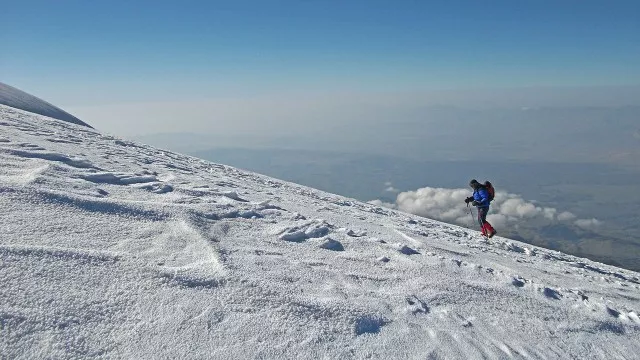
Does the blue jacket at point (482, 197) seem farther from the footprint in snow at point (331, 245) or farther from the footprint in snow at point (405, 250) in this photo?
the footprint in snow at point (331, 245)

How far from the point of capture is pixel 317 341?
445 cm

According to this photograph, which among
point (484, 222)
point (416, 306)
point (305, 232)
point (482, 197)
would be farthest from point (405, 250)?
point (484, 222)

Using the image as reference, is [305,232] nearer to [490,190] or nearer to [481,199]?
[481,199]

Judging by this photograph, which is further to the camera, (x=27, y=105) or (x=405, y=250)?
(x=27, y=105)

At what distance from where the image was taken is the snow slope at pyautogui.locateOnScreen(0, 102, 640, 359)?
13.7ft

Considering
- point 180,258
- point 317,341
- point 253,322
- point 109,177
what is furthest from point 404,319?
point 109,177

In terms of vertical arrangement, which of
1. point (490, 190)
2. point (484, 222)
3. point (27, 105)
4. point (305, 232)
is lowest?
point (484, 222)

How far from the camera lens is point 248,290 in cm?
526

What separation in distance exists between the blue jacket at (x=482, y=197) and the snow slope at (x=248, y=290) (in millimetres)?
3584

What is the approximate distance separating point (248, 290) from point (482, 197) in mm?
10056

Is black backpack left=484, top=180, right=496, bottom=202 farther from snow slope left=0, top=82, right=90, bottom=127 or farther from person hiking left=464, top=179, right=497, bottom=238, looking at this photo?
snow slope left=0, top=82, right=90, bottom=127

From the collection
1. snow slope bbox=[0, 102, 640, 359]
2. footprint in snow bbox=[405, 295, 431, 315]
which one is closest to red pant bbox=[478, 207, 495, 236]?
snow slope bbox=[0, 102, 640, 359]

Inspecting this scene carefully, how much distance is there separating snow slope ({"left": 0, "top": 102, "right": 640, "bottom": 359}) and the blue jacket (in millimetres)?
3584

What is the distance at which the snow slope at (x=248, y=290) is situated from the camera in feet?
13.7
